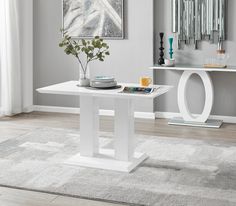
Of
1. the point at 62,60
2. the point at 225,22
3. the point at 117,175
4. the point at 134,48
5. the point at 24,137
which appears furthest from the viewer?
the point at 62,60

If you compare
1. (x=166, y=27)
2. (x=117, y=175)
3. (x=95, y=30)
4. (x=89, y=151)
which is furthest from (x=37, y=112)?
(x=117, y=175)

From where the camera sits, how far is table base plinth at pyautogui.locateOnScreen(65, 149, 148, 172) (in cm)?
415

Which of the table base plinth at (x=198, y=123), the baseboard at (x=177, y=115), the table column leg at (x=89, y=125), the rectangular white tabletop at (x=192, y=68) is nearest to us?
the table column leg at (x=89, y=125)

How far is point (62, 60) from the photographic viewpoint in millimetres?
6750

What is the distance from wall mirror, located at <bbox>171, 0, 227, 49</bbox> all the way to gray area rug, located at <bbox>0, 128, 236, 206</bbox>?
148 cm

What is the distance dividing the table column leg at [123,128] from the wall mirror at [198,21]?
7.22 feet

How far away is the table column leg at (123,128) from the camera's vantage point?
13.5 feet

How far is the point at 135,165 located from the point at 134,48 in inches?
96.2

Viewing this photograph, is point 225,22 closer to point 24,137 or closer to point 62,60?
point 62,60

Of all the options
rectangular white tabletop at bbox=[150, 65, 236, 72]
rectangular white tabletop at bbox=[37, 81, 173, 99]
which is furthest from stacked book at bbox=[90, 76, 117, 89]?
rectangular white tabletop at bbox=[150, 65, 236, 72]

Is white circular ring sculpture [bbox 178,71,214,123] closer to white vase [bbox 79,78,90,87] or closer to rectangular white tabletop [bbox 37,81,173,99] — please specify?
rectangular white tabletop [bbox 37,81,173,99]

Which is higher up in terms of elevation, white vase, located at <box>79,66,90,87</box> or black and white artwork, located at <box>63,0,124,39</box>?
black and white artwork, located at <box>63,0,124,39</box>

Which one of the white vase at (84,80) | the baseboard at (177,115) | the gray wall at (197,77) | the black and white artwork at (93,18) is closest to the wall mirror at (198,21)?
the gray wall at (197,77)

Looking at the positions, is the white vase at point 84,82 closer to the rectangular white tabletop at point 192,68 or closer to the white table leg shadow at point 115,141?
the white table leg shadow at point 115,141
